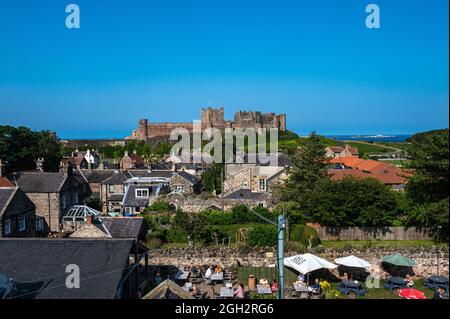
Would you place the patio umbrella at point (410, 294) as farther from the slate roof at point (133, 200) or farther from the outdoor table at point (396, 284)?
the slate roof at point (133, 200)

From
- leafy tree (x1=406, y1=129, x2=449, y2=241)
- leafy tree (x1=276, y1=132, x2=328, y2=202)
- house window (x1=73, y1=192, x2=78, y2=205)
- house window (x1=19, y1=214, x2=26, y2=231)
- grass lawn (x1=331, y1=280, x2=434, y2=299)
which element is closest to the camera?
grass lawn (x1=331, y1=280, x2=434, y2=299)

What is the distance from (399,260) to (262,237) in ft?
20.5

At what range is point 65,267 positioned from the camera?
37.7 ft

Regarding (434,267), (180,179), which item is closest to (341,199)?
(434,267)

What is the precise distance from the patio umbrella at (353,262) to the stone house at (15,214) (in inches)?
608

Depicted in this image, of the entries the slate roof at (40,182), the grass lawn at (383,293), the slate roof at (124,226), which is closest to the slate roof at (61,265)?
the slate roof at (124,226)

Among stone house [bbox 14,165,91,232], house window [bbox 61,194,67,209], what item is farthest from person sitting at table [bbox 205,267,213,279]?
house window [bbox 61,194,67,209]

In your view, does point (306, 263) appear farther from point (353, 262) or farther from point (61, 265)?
point (61, 265)

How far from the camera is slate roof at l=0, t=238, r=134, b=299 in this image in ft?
34.8

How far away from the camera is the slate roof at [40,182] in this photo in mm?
29359

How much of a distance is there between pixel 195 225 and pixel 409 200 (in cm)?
1127

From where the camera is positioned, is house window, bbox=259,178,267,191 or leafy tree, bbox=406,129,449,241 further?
house window, bbox=259,178,267,191

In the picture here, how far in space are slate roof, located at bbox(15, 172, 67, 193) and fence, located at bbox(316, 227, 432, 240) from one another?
17288 millimetres

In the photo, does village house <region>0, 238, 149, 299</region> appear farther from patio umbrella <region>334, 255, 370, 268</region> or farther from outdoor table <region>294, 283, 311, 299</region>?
patio umbrella <region>334, 255, 370, 268</region>
